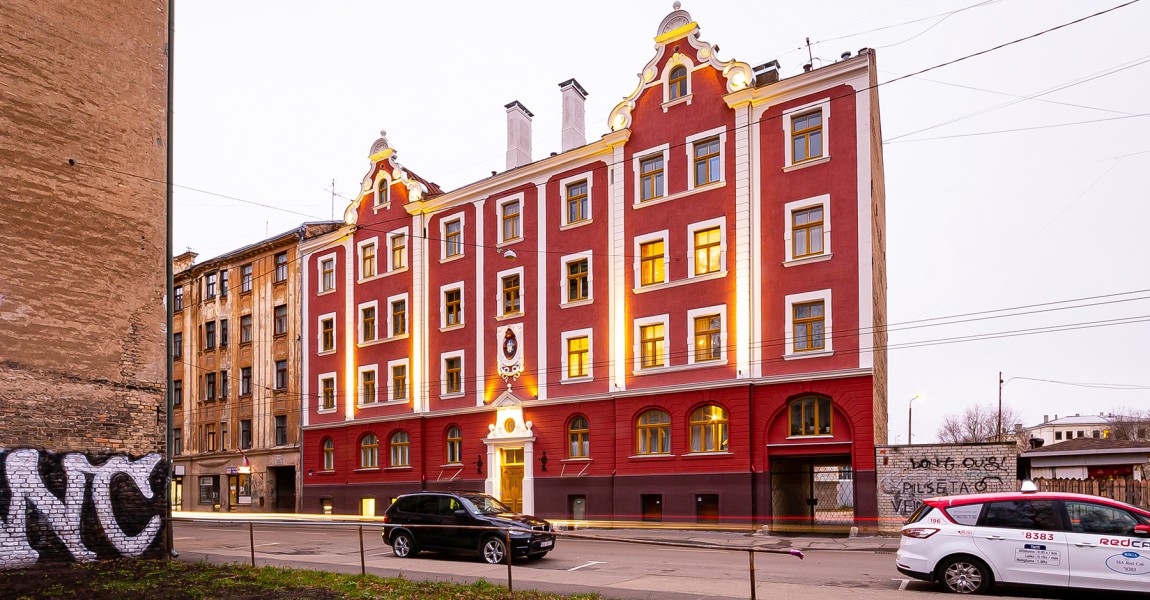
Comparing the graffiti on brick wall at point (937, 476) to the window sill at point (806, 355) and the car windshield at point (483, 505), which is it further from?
the car windshield at point (483, 505)

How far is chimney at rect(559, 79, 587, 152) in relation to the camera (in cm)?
3591

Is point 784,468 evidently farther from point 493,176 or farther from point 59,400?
point 59,400

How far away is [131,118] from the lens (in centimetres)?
2014

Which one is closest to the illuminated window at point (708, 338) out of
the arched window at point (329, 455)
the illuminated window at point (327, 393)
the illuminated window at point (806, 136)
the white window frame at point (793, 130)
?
the white window frame at point (793, 130)

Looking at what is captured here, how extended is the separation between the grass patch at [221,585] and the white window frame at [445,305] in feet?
66.8

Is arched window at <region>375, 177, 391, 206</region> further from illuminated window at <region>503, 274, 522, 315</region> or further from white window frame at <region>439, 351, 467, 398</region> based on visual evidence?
illuminated window at <region>503, 274, 522, 315</region>

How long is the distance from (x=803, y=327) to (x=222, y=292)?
33759mm

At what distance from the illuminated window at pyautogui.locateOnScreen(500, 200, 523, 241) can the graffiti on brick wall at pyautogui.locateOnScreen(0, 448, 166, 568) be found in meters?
18.6

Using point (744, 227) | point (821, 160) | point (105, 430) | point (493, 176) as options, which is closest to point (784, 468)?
point (744, 227)

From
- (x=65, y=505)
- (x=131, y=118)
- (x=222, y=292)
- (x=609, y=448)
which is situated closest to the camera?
(x=65, y=505)

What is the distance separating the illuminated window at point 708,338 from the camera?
29.2 metres

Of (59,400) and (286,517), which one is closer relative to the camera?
(59,400)

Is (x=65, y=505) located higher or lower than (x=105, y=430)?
lower

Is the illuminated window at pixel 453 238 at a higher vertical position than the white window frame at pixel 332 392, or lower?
higher
